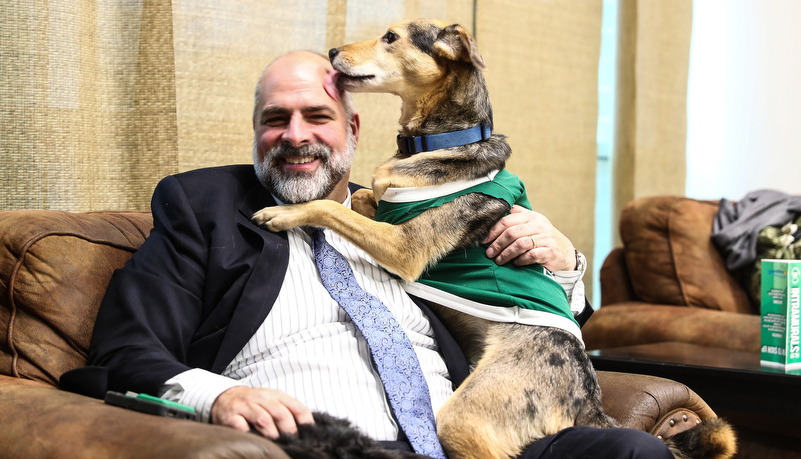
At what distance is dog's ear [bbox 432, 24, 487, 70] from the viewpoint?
1.81m

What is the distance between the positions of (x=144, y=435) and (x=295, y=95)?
1.04m

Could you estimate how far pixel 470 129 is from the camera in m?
1.81

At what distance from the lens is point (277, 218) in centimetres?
162

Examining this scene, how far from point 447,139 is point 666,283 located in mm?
2021

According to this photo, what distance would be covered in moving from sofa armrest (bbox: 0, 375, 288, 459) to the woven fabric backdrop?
1170 millimetres

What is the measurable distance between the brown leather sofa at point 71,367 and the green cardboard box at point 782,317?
2.41 feet

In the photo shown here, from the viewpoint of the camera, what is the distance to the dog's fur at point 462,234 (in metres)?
1.46

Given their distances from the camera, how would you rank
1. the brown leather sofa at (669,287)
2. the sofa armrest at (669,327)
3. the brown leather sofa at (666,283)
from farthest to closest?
the brown leather sofa at (666,283) < the brown leather sofa at (669,287) < the sofa armrest at (669,327)

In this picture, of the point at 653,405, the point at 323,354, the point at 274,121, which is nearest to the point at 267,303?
the point at 323,354

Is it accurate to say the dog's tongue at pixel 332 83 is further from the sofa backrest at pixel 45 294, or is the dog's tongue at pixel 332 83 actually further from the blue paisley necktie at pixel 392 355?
the sofa backrest at pixel 45 294

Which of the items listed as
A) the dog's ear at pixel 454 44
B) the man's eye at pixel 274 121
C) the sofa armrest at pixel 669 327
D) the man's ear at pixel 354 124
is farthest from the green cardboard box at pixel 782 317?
the man's eye at pixel 274 121

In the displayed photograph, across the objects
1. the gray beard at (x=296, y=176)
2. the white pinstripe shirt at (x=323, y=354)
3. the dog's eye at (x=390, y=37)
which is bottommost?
the white pinstripe shirt at (x=323, y=354)

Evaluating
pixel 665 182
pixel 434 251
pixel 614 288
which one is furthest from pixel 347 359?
pixel 665 182

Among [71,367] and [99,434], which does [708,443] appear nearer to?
[99,434]
